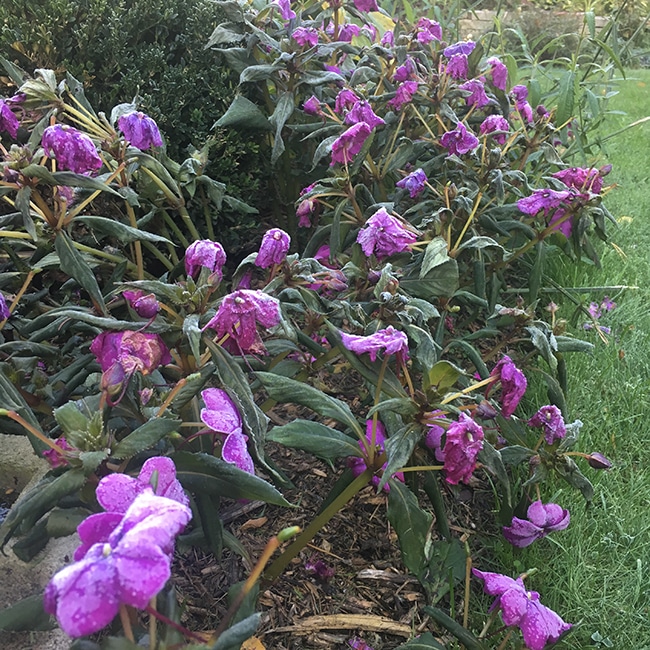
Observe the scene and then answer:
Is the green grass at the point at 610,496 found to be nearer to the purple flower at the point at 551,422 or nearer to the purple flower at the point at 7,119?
the purple flower at the point at 551,422

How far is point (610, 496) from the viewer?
62.9 inches

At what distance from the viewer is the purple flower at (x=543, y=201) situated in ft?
5.24

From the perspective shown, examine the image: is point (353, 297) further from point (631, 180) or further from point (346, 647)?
point (631, 180)

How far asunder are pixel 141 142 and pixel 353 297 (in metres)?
0.61

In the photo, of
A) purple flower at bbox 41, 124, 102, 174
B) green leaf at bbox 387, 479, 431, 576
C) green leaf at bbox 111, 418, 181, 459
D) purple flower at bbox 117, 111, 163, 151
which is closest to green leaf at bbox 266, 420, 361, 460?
green leaf at bbox 387, 479, 431, 576

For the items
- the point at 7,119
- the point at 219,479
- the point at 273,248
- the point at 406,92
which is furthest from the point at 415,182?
the point at 219,479

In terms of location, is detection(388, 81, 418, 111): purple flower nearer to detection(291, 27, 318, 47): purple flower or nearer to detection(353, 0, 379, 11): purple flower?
detection(291, 27, 318, 47): purple flower

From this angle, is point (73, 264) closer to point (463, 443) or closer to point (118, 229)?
point (118, 229)

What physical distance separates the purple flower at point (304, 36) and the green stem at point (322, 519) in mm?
1413

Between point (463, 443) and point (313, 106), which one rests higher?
point (313, 106)

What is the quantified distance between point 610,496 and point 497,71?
4.96ft

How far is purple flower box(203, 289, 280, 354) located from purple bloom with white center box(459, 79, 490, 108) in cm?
136

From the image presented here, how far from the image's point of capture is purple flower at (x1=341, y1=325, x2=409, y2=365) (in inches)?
37.7

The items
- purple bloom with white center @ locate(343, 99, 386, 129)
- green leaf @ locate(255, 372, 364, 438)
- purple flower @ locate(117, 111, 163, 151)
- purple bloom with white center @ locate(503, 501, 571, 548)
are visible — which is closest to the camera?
green leaf @ locate(255, 372, 364, 438)
